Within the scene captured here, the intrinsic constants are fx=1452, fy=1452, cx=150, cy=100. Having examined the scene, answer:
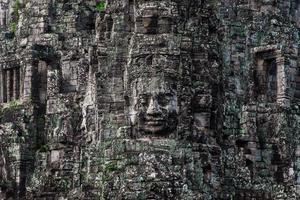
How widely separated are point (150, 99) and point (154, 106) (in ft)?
0.95

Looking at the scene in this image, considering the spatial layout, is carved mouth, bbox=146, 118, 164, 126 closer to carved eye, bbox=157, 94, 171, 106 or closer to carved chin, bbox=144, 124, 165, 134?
carved chin, bbox=144, 124, 165, 134

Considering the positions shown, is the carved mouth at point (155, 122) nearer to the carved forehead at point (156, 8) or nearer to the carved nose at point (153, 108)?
the carved nose at point (153, 108)

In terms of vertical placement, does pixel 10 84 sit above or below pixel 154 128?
above

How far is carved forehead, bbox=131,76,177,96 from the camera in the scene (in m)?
39.9

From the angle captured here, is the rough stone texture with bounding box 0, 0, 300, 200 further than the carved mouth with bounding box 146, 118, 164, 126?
Yes

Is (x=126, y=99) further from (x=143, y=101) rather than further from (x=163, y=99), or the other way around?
(x=163, y=99)

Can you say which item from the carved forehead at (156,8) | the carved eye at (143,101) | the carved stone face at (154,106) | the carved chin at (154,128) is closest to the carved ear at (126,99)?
the carved stone face at (154,106)

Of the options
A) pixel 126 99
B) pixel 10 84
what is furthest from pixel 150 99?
pixel 10 84

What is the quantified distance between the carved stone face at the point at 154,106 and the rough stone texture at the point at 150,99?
27mm

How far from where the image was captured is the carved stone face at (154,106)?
39.7 m

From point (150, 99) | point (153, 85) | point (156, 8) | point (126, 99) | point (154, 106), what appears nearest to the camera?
point (154, 106)

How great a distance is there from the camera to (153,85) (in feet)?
131

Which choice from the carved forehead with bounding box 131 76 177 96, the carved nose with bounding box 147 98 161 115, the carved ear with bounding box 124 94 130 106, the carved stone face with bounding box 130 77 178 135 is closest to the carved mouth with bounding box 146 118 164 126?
the carved stone face with bounding box 130 77 178 135

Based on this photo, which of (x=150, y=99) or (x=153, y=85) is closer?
(x=150, y=99)
